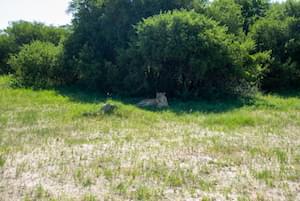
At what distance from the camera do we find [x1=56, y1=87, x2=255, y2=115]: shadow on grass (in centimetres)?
1126

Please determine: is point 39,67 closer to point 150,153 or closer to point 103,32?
point 103,32

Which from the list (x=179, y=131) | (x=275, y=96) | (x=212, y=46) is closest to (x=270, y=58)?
(x=275, y=96)

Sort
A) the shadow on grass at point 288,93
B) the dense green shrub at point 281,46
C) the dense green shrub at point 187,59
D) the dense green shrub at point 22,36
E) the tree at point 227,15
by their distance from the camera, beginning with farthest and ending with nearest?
the dense green shrub at point 22,36 → the dense green shrub at point 281,46 → the tree at point 227,15 → the shadow on grass at point 288,93 → the dense green shrub at point 187,59

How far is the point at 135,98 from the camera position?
13719 mm

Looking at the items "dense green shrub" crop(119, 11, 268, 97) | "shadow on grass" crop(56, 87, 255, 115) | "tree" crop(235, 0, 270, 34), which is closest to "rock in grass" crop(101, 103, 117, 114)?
"shadow on grass" crop(56, 87, 255, 115)

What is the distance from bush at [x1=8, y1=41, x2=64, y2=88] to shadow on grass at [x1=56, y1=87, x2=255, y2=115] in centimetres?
151

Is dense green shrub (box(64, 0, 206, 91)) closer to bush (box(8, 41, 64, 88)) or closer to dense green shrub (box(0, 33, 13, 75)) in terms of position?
bush (box(8, 41, 64, 88))

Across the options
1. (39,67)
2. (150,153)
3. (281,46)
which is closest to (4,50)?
(39,67)

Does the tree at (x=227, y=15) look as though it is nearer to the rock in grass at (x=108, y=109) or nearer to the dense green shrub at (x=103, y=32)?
the dense green shrub at (x=103, y=32)

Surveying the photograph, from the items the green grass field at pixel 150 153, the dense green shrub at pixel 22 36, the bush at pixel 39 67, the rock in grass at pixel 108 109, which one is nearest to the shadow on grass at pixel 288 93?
the green grass field at pixel 150 153

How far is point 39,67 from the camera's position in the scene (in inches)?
631

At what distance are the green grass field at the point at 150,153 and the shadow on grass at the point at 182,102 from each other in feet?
Result: 0.38

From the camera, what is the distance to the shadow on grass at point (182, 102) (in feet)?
37.0

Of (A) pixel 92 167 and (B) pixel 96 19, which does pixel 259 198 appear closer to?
(A) pixel 92 167
